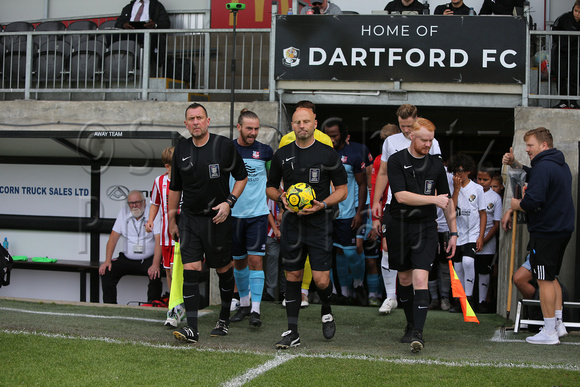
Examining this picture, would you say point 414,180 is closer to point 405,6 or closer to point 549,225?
point 549,225

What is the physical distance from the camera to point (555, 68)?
9.70 metres

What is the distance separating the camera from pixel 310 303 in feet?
27.9

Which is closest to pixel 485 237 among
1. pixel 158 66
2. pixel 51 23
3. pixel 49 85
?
pixel 158 66

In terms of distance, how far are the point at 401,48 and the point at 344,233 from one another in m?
3.01

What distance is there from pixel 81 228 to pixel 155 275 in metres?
2.46

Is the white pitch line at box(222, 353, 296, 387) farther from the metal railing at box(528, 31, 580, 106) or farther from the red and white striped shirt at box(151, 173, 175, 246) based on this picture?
the metal railing at box(528, 31, 580, 106)

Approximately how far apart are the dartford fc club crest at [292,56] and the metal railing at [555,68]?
3209 mm

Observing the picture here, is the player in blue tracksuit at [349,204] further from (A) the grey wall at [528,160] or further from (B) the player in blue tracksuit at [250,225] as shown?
(A) the grey wall at [528,160]

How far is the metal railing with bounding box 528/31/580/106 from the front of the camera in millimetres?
9289

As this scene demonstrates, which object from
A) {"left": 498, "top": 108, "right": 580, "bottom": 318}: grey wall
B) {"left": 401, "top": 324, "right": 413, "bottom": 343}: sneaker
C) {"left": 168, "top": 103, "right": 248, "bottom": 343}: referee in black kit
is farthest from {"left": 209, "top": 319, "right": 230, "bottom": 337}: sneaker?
{"left": 498, "top": 108, "right": 580, "bottom": 318}: grey wall

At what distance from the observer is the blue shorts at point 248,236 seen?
698 centimetres

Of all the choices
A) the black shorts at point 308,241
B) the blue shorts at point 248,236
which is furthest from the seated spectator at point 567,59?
the black shorts at point 308,241

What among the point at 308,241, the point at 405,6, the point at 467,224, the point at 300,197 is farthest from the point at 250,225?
the point at 405,6

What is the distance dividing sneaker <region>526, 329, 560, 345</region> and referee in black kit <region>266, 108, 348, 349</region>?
183 centimetres
